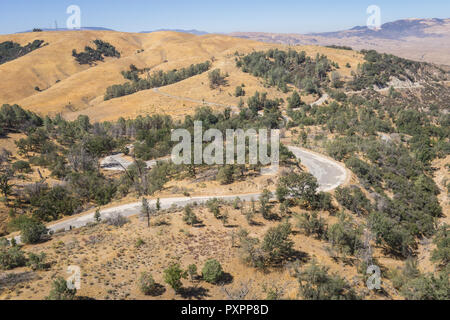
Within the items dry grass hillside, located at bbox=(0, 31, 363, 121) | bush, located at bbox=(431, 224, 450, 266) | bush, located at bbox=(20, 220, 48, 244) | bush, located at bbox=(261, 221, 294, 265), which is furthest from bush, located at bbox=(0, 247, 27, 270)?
dry grass hillside, located at bbox=(0, 31, 363, 121)

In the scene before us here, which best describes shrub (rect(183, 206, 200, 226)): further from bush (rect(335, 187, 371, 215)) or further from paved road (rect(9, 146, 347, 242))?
bush (rect(335, 187, 371, 215))

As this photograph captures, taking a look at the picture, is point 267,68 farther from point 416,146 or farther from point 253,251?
point 253,251

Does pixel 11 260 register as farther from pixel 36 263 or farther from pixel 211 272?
pixel 211 272

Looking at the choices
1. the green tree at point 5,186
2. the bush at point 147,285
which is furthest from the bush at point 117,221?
the green tree at point 5,186

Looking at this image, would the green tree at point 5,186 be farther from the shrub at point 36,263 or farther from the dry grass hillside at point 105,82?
the dry grass hillside at point 105,82

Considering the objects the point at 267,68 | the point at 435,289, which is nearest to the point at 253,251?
the point at 435,289
